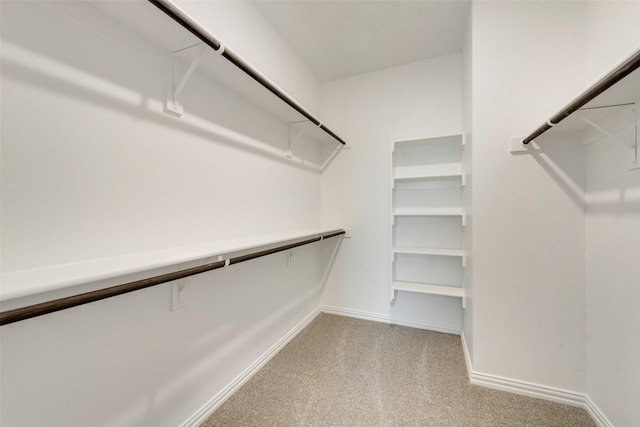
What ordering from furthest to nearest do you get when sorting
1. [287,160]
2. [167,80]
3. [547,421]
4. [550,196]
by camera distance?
[287,160] < [550,196] < [547,421] < [167,80]

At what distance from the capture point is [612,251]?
124 cm

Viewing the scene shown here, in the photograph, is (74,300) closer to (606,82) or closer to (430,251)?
(606,82)

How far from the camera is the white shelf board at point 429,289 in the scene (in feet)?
6.79

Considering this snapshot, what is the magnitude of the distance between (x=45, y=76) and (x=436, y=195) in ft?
8.15

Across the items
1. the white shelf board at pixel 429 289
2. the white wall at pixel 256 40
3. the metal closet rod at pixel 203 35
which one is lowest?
the white shelf board at pixel 429 289

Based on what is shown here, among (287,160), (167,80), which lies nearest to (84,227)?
(167,80)

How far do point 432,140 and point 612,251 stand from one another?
1.33m

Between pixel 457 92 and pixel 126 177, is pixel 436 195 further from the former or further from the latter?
pixel 126 177

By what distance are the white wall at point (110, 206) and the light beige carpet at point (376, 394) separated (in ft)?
0.91

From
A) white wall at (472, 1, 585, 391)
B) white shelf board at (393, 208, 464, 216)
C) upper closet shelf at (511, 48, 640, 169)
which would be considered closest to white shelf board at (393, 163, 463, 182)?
white shelf board at (393, 208, 464, 216)

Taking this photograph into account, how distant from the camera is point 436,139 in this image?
2.16m

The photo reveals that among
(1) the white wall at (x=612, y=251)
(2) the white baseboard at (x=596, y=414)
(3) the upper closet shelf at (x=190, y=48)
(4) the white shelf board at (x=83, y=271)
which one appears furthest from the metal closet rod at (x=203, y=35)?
(2) the white baseboard at (x=596, y=414)

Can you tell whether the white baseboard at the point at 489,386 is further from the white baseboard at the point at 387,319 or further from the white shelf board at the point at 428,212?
the white shelf board at the point at 428,212

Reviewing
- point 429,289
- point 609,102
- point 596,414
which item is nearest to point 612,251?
point 609,102
